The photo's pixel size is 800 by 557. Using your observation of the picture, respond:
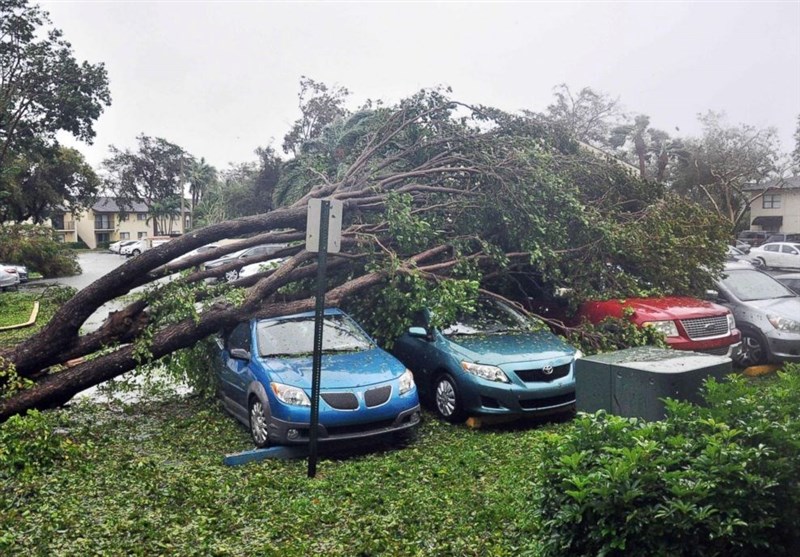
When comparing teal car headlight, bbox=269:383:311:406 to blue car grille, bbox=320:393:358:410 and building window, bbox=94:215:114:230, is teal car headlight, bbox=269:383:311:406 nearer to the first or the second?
blue car grille, bbox=320:393:358:410

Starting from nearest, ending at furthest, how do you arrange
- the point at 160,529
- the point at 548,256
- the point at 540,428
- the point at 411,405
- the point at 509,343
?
the point at 160,529
the point at 411,405
the point at 540,428
the point at 509,343
the point at 548,256

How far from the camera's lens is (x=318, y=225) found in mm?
6059

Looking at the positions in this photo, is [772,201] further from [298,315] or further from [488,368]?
[298,315]

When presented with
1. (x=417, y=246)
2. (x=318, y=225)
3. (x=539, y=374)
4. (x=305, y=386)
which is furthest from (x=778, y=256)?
(x=318, y=225)

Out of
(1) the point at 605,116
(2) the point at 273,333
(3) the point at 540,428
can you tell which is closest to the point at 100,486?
(2) the point at 273,333

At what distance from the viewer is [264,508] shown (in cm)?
504

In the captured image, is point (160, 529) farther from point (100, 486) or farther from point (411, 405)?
point (411, 405)

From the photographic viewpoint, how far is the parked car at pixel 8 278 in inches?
979

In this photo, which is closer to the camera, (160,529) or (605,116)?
(160,529)

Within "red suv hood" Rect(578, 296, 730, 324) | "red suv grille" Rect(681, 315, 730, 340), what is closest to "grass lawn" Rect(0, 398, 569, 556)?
"red suv hood" Rect(578, 296, 730, 324)

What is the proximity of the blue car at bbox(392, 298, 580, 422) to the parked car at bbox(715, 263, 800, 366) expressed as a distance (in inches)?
149

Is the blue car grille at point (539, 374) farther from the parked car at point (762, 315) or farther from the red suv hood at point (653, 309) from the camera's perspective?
the parked car at point (762, 315)

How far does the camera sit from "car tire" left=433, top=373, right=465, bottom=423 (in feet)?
24.8

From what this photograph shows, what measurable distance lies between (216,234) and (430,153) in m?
3.94
